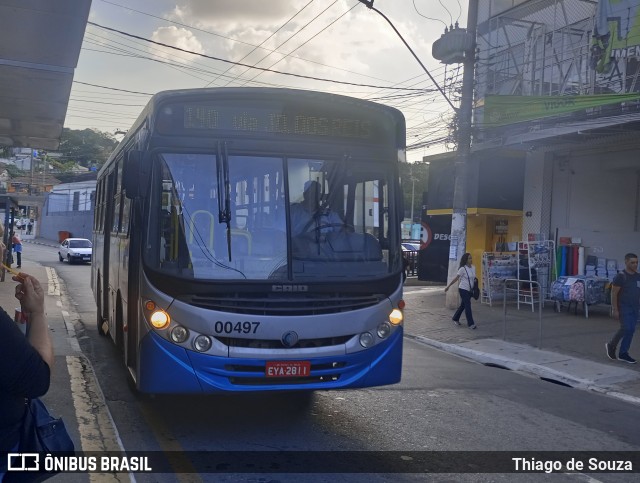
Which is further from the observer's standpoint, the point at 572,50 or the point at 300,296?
the point at 572,50

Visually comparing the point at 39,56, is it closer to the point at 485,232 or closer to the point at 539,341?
the point at 539,341

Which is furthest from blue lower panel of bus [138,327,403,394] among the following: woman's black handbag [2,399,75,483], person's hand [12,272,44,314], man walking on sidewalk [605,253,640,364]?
man walking on sidewalk [605,253,640,364]

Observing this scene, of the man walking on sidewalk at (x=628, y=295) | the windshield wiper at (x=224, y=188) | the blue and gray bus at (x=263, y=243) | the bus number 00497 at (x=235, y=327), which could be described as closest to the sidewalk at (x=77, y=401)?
the blue and gray bus at (x=263, y=243)

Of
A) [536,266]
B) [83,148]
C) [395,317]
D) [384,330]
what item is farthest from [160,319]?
[83,148]

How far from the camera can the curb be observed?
9.61 m

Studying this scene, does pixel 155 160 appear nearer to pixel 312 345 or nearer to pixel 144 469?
pixel 312 345

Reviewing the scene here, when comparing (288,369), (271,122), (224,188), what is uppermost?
(271,122)

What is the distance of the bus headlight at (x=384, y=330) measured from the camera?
6.45m

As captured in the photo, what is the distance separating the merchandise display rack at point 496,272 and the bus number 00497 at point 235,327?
13.4 meters

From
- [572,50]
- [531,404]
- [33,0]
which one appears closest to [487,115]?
A: [572,50]

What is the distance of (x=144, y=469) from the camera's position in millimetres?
5352

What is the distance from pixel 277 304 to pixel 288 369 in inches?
22.6

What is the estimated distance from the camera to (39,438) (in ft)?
9.24

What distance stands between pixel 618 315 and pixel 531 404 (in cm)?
345
